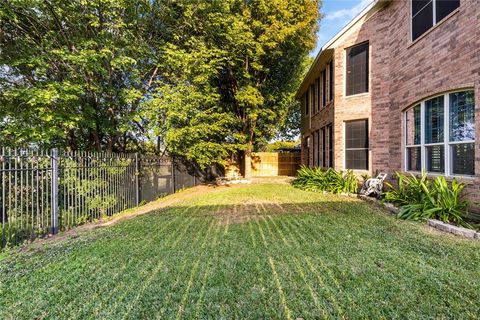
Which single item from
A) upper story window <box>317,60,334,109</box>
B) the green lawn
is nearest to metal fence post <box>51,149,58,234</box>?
the green lawn

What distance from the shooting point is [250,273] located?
3.03 m

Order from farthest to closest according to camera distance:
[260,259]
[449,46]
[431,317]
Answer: [449,46] < [260,259] < [431,317]

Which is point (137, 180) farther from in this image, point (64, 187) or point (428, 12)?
point (428, 12)

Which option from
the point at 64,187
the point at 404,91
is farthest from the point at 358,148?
the point at 64,187

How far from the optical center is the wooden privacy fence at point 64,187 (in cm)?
482

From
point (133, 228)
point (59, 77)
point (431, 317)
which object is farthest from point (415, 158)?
point (59, 77)

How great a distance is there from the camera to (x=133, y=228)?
17.5 ft

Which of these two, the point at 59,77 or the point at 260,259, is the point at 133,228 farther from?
the point at 59,77

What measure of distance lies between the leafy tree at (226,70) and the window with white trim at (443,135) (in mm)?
7568

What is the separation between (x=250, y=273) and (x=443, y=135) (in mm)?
6071

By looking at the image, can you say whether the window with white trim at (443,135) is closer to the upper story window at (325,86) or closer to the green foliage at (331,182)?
the green foliage at (331,182)

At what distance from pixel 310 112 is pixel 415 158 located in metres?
8.38

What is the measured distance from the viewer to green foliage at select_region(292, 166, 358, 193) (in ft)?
30.5

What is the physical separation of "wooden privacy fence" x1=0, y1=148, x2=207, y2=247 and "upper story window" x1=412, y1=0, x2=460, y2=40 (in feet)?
32.6
